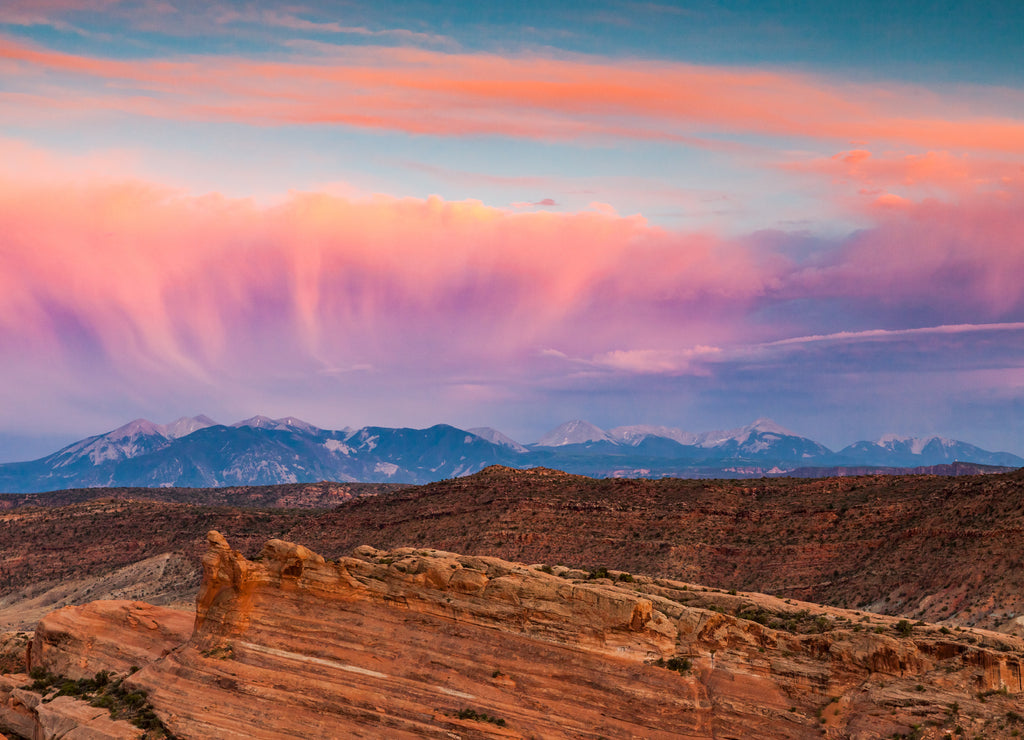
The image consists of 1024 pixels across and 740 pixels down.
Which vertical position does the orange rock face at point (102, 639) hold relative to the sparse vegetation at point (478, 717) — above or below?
below

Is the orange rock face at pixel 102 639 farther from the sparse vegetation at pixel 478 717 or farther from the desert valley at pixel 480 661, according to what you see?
the sparse vegetation at pixel 478 717

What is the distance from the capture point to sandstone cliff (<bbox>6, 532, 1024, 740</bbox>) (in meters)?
31.7

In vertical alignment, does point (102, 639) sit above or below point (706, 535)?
below

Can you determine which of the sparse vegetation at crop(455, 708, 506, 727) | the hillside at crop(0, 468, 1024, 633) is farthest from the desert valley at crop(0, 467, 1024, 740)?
the hillside at crop(0, 468, 1024, 633)

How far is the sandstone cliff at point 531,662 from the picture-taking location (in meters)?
31.7

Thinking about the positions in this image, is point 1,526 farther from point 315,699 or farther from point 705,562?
point 315,699

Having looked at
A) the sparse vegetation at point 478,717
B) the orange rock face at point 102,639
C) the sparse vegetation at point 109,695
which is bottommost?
the sparse vegetation at point 109,695

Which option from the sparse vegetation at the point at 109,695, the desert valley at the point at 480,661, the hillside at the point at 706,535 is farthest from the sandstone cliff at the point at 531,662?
the hillside at the point at 706,535

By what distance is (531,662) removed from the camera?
33.7m

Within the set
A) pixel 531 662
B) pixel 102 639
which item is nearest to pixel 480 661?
pixel 531 662

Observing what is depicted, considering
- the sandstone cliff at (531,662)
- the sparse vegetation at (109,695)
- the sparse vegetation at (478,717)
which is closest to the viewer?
the sandstone cliff at (531,662)

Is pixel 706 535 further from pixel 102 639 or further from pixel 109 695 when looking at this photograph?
pixel 109 695

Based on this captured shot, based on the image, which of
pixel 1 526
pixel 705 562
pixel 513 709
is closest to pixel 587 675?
pixel 513 709

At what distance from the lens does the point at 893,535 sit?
86.9 metres
